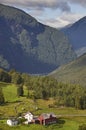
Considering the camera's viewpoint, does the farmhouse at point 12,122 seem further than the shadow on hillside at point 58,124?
No

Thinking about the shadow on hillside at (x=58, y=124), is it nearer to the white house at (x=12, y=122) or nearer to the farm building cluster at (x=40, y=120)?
the farm building cluster at (x=40, y=120)

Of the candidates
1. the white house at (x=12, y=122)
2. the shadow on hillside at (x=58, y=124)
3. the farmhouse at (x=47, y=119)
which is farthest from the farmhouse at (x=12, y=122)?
the shadow on hillside at (x=58, y=124)

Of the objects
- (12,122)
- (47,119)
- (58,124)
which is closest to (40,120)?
(47,119)

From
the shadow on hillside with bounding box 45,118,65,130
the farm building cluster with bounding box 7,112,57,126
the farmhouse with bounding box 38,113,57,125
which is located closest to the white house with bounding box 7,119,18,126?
the farm building cluster with bounding box 7,112,57,126

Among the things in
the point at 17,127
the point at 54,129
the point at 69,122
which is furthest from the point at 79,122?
the point at 17,127

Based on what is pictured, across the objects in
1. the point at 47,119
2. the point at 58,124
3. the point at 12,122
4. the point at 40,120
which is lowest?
the point at 58,124

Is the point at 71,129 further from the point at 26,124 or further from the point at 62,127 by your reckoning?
the point at 26,124

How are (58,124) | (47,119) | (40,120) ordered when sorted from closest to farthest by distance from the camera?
(58,124), (40,120), (47,119)

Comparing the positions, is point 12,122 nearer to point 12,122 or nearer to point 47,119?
point 12,122

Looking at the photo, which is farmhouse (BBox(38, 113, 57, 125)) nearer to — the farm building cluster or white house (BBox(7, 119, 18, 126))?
the farm building cluster

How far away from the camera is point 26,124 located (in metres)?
170

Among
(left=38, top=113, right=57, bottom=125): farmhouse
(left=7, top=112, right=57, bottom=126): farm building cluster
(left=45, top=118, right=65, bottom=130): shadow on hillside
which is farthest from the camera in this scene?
(left=38, top=113, right=57, bottom=125): farmhouse

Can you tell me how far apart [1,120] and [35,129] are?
2147cm

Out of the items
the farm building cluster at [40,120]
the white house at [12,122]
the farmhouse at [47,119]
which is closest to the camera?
the white house at [12,122]
